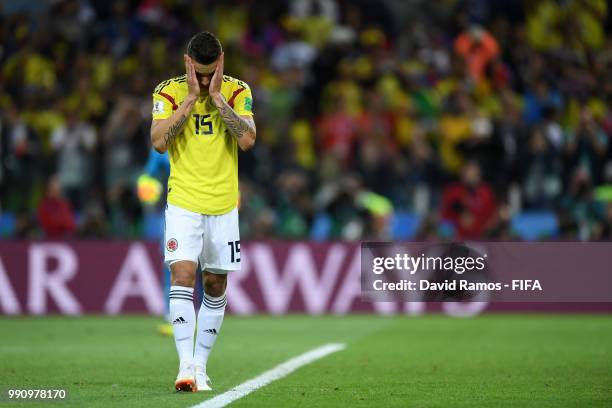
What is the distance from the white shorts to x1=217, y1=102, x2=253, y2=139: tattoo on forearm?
0.59 metres

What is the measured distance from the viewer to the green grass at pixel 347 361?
7973mm

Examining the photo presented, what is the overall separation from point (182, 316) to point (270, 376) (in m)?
1.34

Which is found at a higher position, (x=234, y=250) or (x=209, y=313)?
(x=234, y=250)

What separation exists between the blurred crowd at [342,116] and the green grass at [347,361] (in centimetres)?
196

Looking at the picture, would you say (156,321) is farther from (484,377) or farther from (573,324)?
(484,377)

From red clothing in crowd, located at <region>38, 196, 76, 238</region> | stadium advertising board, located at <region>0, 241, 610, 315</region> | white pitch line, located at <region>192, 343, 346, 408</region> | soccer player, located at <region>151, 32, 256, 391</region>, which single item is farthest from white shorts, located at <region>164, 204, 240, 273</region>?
red clothing in crowd, located at <region>38, 196, 76, 238</region>

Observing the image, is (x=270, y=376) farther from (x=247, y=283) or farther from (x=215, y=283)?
(x=247, y=283)

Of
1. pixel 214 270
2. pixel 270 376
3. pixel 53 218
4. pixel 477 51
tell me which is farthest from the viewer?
pixel 477 51

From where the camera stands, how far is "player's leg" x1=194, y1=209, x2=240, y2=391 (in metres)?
8.38

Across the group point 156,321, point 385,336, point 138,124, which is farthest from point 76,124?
point 385,336

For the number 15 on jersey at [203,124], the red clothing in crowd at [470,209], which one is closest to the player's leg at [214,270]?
the number 15 on jersey at [203,124]

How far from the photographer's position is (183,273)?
27.2 feet

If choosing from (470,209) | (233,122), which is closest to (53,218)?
(470,209)

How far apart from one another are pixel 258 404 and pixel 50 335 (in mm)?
6899
